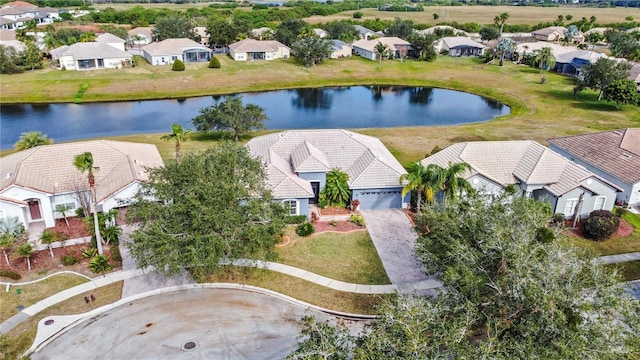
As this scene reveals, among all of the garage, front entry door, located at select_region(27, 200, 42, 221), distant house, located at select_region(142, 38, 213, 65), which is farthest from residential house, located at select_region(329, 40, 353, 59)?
front entry door, located at select_region(27, 200, 42, 221)

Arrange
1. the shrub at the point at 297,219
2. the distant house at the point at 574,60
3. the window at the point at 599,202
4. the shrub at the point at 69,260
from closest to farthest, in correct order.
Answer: the shrub at the point at 69,260 → the shrub at the point at 297,219 → the window at the point at 599,202 → the distant house at the point at 574,60

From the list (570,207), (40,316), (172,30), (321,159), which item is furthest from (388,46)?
(40,316)

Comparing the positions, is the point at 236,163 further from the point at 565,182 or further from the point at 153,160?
the point at 565,182

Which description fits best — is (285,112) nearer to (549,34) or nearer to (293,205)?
(293,205)

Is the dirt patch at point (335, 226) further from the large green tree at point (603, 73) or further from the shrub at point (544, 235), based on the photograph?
the large green tree at point (603, 73)

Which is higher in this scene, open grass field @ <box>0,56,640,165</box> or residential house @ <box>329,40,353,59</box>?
residential house @ <box>329,40,353,59</box>

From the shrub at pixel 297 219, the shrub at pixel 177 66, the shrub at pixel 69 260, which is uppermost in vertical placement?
the shrub at pixel 177 66

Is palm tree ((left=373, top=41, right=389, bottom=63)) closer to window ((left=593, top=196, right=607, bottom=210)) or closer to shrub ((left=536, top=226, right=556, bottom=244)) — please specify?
window ((left=593, top=196, right=607, bottom=210))

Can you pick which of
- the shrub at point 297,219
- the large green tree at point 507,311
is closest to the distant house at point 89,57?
the shrub at point 297,219
